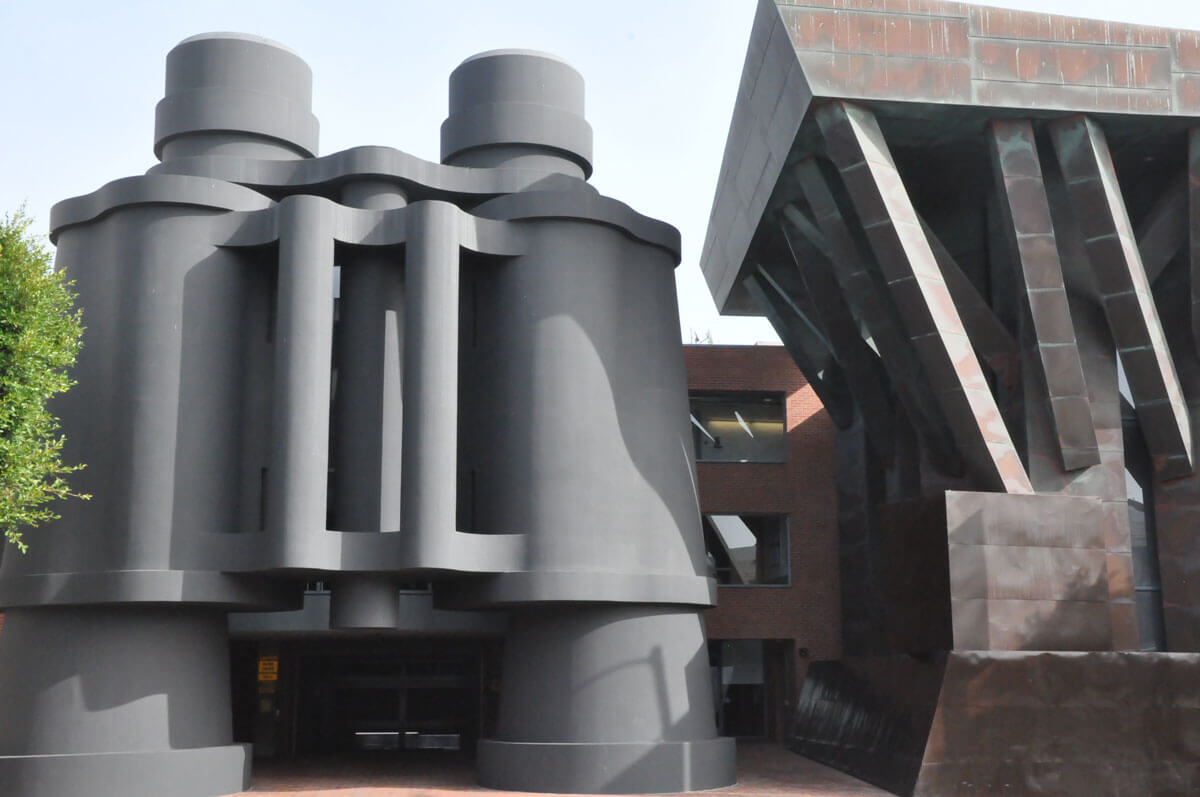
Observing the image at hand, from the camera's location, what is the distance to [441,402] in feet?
82.4

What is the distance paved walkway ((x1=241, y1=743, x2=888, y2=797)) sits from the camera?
80.5 ft

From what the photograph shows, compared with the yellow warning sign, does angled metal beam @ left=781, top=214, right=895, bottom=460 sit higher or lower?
higher

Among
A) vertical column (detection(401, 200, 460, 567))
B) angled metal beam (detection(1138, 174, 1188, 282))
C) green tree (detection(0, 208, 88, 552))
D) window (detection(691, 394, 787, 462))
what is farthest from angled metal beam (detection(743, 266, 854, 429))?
green tree (detection(0, 208, 88, 552))

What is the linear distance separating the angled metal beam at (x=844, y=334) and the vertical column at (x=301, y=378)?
438 inches

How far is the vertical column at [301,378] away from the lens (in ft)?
80.6

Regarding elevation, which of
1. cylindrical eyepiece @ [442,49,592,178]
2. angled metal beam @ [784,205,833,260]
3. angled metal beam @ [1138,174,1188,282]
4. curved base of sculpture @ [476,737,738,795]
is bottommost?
curved base of sculpture @ [476,737,738,795]

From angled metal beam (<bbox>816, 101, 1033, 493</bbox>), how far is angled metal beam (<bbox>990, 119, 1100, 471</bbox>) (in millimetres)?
1134

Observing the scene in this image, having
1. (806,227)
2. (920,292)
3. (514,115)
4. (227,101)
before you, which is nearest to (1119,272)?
(920,292)

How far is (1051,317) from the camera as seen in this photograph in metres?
24.4

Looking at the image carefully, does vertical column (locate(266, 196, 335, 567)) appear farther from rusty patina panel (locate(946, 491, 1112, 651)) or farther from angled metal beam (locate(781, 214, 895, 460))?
rusty patina panel (locate(946, 491, 1112, 651))

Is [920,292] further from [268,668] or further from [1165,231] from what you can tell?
[268,668]

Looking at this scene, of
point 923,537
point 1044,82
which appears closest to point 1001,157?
point 1044,82

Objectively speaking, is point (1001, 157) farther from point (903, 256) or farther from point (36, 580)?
point (36, 580)

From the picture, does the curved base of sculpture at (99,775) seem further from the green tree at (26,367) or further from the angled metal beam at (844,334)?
the angled metal beam at (844,334)
